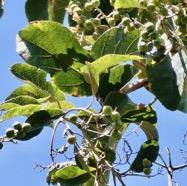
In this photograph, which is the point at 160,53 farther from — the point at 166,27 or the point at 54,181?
the point at 54,181

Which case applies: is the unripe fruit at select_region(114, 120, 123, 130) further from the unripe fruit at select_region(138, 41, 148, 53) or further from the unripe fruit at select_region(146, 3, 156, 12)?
the unripe fruit at select_region(146, 3, 156, 12)

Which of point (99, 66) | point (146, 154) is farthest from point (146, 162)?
point (99, 66)

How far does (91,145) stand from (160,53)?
27 cm

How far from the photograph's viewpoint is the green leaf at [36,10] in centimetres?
199

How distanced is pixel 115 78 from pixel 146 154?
0.20 meters

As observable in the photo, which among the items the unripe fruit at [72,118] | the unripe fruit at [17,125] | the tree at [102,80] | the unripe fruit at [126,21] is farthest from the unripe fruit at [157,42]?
the unripe fruit at [17,125]

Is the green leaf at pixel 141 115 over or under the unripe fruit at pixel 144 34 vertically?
under

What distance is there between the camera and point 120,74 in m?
1.45

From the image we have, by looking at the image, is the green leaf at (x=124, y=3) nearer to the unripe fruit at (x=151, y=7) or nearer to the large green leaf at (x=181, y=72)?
the unripe fruit at (x=151, y=7)

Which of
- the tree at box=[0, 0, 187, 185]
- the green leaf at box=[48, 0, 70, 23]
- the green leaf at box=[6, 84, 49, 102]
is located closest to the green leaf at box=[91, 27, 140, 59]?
the tree at box=[0, 0, 187, 185]

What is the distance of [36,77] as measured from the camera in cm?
151

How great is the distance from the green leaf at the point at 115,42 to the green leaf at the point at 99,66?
0.19 ft

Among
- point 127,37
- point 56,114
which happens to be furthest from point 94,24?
point 56,114

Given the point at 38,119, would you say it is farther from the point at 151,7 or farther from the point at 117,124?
the point at 151,7
